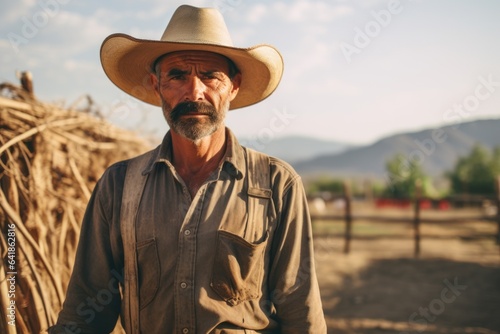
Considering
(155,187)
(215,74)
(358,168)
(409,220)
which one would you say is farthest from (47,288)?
(358,168)

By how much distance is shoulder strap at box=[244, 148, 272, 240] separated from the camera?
5.79 ft

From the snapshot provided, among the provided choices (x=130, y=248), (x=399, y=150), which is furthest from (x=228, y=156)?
(x=399, y=150)

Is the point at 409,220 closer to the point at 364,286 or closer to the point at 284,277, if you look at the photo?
the point at 364,286

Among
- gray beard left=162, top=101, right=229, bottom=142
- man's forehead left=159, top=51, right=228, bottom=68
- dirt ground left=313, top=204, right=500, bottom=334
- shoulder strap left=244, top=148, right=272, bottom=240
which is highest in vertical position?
man's forehead left=159, top=51, right=228, bottom=68

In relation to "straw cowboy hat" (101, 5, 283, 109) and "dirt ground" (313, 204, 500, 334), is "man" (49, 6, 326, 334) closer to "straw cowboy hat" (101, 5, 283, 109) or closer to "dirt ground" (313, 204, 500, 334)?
"straw cowboy hat" (101, 5, 283, 109)

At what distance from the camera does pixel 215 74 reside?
1933 millimetres

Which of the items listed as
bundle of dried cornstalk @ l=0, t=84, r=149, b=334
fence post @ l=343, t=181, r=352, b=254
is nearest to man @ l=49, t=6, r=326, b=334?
bundle of dried cornstalk @ l=0, t=84, r=149, b=334

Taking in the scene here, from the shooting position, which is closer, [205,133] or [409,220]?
[205,133]

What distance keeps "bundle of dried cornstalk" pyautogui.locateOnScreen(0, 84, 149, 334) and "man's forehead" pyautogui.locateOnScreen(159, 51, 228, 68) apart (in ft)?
3.34

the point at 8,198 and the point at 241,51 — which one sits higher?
the point at 241,51

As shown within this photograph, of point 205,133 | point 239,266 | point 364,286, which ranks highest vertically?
point 205,133

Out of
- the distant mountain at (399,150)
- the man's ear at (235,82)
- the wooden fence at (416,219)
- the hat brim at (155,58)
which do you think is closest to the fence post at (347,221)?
the wooden fence at (416,219)

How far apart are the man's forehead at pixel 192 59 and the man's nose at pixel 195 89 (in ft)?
0.25

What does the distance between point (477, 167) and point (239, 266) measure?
96.8 feet
